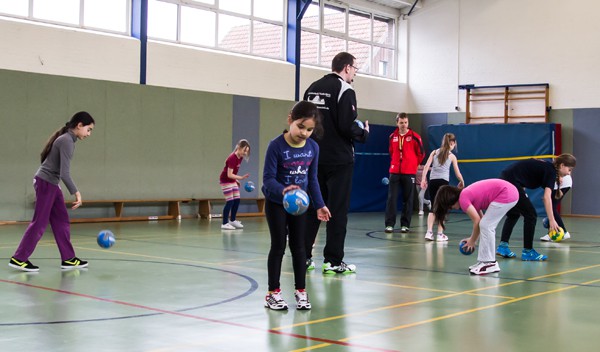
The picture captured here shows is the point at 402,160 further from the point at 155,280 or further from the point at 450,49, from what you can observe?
the point at 450,49

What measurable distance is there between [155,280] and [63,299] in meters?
1.30

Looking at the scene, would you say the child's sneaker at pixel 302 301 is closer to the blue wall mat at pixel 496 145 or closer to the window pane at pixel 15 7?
the window pane at pixel 15 7

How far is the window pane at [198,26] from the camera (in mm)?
18453

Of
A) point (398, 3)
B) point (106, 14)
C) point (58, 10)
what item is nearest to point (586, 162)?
point (398, 3)

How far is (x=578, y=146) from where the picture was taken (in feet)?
68.8

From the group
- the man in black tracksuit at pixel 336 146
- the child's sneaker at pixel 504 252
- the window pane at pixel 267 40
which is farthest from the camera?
the window pane at pixel 267 40

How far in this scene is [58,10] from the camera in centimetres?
1612

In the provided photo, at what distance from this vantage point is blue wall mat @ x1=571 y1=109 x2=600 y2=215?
20625mm

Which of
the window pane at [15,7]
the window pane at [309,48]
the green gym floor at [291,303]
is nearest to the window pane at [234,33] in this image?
the window pane at [309,48]

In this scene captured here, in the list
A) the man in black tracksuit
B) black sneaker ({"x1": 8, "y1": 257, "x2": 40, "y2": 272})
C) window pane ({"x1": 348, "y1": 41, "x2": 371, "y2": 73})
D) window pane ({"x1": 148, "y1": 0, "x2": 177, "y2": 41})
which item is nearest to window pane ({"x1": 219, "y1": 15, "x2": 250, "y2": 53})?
window pane ({"x1": 148, "y1": 0, "x2": 177, "y2": 41})

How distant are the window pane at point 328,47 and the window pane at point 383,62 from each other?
1643mm

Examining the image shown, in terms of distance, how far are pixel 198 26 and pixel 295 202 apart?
13669 mm

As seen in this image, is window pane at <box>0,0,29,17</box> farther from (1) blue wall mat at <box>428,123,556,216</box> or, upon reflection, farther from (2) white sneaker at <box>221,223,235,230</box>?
(1) blue wall mat at <box>428,123,556,216</box>

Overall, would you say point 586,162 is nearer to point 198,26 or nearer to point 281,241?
point 198,26
